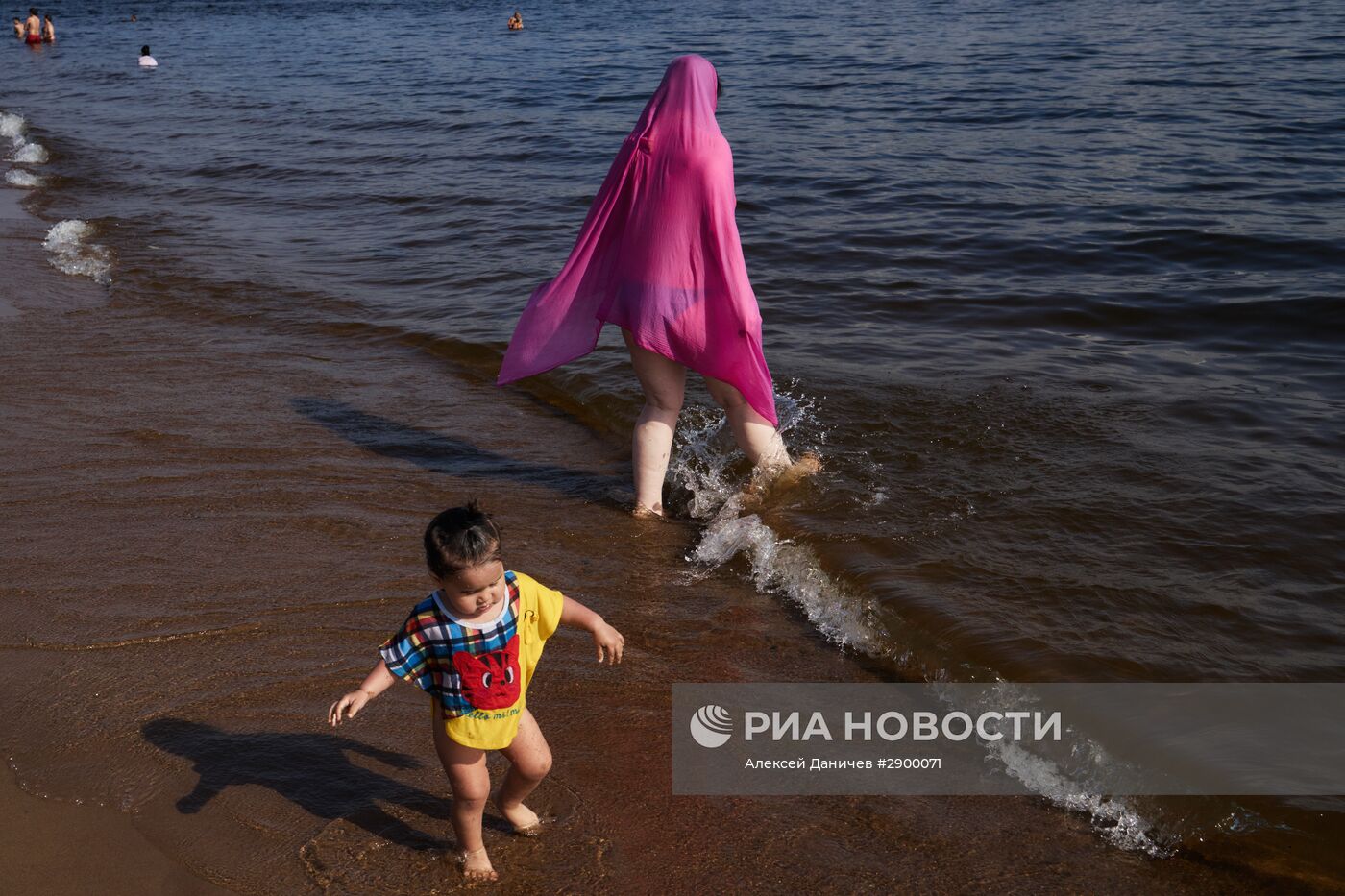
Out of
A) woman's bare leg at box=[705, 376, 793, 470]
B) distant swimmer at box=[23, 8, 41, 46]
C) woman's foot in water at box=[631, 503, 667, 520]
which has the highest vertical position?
distant swimmer at box=[23, 8, 41, 46]

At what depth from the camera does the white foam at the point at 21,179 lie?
499 inches

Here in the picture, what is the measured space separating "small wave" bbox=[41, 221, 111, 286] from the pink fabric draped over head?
5.38m

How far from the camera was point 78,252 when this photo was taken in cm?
948

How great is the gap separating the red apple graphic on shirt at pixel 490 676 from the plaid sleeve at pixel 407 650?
Answer: 9 centimetres

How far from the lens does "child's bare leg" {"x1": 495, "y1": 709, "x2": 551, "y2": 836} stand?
287cm

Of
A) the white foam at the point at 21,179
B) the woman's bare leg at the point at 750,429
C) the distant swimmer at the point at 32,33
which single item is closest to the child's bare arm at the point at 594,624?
the woman's bare leg at the point at 750,429

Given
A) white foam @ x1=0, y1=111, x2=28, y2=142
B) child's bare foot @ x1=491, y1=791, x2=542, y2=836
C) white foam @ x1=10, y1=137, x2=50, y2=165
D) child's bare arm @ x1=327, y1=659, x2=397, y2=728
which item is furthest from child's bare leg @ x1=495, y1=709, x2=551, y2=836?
white foam @ x1=0, y1=111, x2=28, y2=142

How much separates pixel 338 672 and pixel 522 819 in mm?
972

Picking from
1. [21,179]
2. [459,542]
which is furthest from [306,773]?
[21,179]

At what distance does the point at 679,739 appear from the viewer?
350cm

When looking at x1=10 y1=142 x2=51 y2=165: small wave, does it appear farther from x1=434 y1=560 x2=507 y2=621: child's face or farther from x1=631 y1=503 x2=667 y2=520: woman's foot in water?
x1=434 y1=560 x2=507 y2=621: child's face

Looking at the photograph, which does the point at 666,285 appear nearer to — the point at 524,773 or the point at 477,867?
the point at 524,773

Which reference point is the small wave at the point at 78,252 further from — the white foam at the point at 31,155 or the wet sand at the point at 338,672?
the white foam at the point at 31,155

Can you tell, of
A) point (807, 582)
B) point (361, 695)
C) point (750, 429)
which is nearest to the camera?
point (361, 695)
